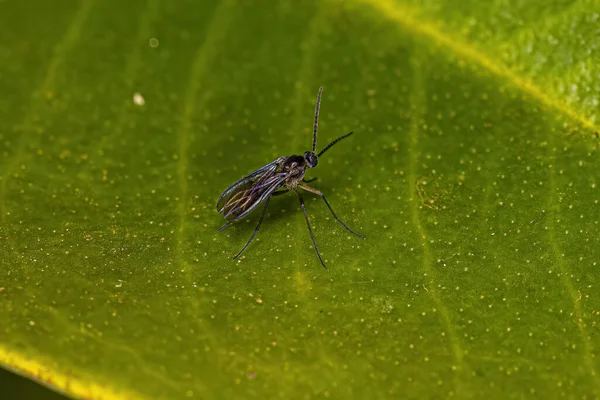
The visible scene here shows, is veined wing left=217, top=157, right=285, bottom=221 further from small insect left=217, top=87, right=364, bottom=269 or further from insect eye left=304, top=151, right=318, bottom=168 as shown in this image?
insect eye left=304, top=151, right=318, bottom=168

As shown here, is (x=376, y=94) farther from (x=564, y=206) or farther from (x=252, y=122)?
(x=564, y=206)

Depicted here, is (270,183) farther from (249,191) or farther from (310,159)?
(310,159)

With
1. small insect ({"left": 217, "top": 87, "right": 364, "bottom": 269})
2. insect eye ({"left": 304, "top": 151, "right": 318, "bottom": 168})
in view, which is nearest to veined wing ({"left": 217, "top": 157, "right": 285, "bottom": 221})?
small insect ({"left": 217, "top": 87, "right": 364, "bottom": 269})

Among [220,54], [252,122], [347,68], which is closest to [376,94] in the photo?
[347,68]

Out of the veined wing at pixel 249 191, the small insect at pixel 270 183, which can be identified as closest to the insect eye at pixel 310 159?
the small insect at pixel 270 183

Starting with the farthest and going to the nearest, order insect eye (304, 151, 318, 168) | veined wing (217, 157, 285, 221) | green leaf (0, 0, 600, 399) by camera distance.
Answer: insect eye (304, 151, 318, 168)
veined wing (217, 157, 285, 221)
green leaf (0, 0, 600, 399)

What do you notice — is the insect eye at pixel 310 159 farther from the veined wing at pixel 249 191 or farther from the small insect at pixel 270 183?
the veined wing at pixel 249 191
